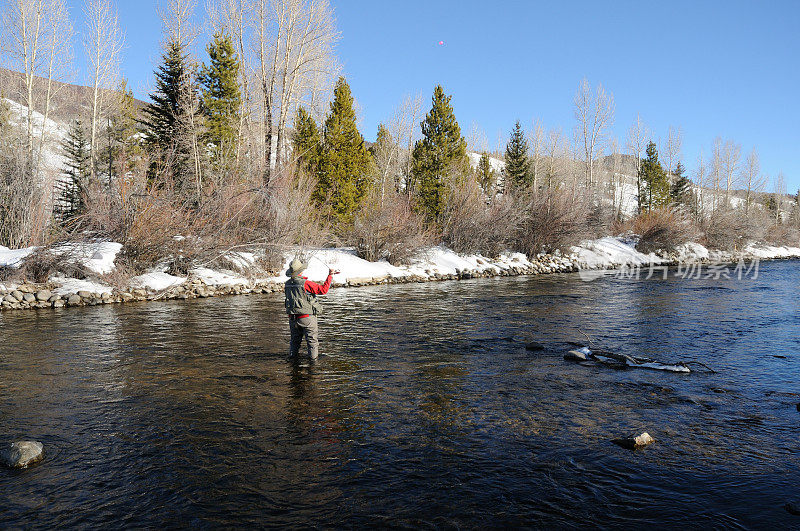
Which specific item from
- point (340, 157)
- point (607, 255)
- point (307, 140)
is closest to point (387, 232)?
point (340, 157)

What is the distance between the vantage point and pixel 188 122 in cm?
2681

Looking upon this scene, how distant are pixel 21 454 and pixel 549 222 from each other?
29.8 meters

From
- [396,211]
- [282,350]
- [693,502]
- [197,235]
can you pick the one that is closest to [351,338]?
[282,350]

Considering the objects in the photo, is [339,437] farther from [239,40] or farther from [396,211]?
[239,40]

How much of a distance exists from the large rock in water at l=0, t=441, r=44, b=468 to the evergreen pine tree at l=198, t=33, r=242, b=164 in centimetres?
2946

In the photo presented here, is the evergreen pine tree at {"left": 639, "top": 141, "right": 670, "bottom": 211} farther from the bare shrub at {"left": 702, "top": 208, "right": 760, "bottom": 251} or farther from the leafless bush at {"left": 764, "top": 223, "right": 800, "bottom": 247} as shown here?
the bare shrub at {"left": 702, "top": 208, "right": 760, "bottom": 251}

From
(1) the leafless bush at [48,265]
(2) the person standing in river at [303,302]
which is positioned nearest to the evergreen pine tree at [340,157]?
(1) the leafless bush at [48,265]

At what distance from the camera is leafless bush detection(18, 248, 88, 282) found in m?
14.8

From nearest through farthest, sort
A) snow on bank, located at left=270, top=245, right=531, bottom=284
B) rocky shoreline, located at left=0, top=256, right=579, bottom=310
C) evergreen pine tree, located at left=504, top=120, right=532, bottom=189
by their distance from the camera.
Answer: rocky shoreline, located at left=0, top=256, right=579, bottom=310 → snow on bank, located at left=270, top=245, right=531, bottom=284 → evergreen pine tree, located at left=504, top=120, right=532, bottom=189

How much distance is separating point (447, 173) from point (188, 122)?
18.6 metres

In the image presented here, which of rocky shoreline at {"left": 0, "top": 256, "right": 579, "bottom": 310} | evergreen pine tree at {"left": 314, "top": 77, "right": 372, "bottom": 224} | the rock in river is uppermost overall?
evergreen pine tree at {"left": 314, "top": 77, "right": 372, "bottom": 224}

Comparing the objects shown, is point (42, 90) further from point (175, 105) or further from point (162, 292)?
point (162, 292)

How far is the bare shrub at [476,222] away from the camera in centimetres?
2894

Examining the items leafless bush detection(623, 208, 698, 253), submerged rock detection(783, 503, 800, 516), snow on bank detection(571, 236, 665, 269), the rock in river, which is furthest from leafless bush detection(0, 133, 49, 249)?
leafless bush detection(623, 208, 698, 253)
